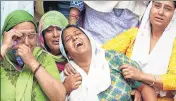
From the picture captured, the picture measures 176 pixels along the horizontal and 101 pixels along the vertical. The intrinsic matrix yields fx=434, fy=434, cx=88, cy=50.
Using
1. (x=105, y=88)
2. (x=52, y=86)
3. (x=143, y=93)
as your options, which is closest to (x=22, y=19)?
(x=52, y=86)

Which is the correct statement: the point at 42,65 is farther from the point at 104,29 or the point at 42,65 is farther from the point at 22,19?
the point at 104,29

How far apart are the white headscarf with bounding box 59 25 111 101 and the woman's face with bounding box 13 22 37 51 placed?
0.66ft

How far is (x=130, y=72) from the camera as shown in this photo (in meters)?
2.80

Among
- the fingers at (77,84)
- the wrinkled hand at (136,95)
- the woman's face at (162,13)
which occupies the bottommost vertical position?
the wrinkled hand at (136,95)


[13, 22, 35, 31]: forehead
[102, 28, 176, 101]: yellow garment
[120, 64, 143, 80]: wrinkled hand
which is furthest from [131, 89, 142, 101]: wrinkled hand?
[13, 22, 35, 31]: forehead

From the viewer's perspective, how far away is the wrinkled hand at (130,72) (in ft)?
9.18

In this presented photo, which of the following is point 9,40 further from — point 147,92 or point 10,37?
point 147,92

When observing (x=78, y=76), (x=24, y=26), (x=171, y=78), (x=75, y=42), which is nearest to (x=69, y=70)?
(x=78, y=76)

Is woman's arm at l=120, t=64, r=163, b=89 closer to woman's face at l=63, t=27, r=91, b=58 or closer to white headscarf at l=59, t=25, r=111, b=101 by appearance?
white headscarf at l=59, t=25, r=111, b=101

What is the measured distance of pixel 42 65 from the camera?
2828mm

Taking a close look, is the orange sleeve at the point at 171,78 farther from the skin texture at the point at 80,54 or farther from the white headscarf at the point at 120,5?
the white headscarf at the point at 120,5

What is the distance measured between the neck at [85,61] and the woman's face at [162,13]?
1.73 ft

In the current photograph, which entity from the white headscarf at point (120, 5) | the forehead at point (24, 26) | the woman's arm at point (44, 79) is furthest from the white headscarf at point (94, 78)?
the white headscarf at point (120, 5)

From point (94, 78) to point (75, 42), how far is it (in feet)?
0.87
